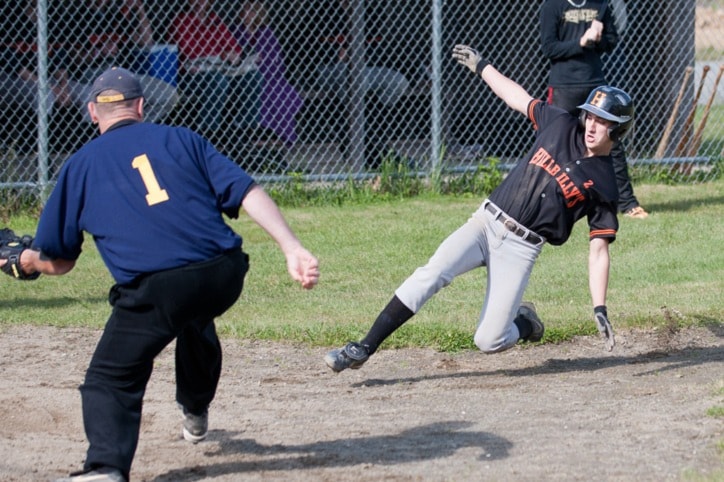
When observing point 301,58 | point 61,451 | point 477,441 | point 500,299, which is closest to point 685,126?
point 301,58

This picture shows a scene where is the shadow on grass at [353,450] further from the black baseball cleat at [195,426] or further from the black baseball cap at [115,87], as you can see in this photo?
the black baseball cap at [115,87]

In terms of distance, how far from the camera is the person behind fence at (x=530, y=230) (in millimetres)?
5816

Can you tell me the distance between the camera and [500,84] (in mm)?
6340

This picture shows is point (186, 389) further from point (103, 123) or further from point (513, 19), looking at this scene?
point (513, 19)

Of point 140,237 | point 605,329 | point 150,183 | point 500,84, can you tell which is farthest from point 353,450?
point 500,84

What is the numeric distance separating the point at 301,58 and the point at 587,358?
5.75 metres

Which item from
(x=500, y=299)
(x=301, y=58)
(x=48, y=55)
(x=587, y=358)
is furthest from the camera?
(x=301, y=58)

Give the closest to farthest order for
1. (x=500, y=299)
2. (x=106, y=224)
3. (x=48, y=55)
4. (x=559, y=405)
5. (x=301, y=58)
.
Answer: (x=106, y=224), (x=559, y=405), (x=500, y=299), (x=48, y=55), (x=301, y=58)

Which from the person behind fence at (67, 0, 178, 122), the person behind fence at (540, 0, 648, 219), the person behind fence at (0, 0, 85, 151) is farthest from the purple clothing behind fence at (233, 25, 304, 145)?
Answer: the person behind fence at (540, 0, 648, 219)

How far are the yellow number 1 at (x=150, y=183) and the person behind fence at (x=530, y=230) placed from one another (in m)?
1.95

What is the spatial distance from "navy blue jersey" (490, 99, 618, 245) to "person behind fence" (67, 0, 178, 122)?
5442 millimetres

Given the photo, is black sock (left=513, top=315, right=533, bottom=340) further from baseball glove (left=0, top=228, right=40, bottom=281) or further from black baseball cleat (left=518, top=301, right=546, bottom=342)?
baseball glove (left=0, top=228, right=40, bottom=281)

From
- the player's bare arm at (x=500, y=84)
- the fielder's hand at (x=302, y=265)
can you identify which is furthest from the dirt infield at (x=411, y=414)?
the player's bare arm at (x=500, y=84)

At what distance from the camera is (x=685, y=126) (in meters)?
11.9
